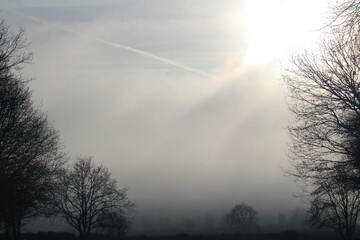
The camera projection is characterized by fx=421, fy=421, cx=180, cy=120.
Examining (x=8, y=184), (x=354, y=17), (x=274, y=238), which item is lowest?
(x=274, y=238)

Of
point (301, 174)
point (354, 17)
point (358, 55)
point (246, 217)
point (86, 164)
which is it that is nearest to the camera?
point (354, 17)

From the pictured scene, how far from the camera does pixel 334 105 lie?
54.9ft

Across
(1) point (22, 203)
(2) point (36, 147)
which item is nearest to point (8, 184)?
(1) point (22, 203)

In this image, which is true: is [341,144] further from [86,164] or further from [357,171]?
[86,164]

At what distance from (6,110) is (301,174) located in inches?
525

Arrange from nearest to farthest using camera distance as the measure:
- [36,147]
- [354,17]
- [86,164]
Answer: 1. [354,17]
2. [36,147]
3. [86,164]

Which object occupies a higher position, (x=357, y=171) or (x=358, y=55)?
(x=358, y=55)

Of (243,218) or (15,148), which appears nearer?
(15,148)

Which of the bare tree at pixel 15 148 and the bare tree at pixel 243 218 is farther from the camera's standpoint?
the bare tree at pixel 243 218

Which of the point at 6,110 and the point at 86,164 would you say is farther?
the point at 86,164

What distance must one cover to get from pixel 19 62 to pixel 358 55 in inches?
567

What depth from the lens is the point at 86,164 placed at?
50.3 m

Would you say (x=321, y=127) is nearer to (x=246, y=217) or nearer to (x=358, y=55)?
(x=358, y=55)

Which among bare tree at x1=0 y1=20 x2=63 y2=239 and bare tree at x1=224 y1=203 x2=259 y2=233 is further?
bare tree at x1=224 y1=203 x2=259 y2=233
